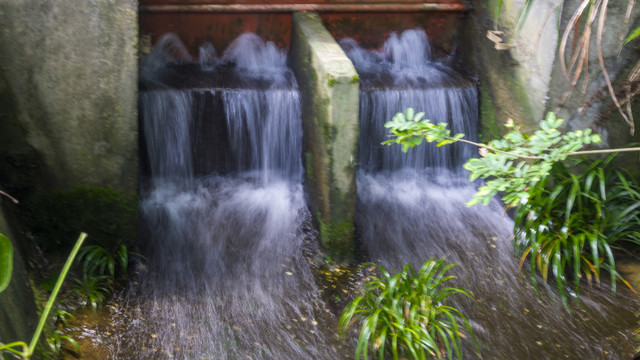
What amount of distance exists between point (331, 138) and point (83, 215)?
169cm

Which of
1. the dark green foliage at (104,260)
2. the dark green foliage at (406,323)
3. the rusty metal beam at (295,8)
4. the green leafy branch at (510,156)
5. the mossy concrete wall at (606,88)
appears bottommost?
the dark green foliage at (406,323)

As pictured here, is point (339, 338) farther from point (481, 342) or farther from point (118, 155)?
point (118, 155)

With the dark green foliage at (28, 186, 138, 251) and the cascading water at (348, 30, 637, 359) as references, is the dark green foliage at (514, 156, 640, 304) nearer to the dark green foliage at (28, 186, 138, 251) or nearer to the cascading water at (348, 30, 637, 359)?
the cascading water at (348, 30, 637, 359)

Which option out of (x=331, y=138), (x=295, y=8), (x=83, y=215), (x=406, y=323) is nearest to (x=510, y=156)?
(x=406, y=323)

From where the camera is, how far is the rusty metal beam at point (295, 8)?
493cm

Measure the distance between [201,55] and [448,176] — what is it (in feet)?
7.93

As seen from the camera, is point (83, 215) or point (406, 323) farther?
point (83, 215)

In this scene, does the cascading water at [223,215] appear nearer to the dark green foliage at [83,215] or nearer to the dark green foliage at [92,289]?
the dark green foliage at [92,289]

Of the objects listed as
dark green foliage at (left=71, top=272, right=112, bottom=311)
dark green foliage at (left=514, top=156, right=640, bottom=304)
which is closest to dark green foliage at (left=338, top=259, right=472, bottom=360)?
dark green foliage at (left=514, top=156, right=640, bottom=304)

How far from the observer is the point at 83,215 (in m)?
3.79

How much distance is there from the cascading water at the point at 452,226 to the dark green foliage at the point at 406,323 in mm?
306

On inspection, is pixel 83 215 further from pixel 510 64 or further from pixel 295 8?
pixel 510 64

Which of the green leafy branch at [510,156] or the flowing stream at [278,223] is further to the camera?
the flowing stream at [278,223]

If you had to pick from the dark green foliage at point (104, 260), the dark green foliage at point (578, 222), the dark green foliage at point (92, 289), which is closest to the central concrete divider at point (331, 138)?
the dark green foliage at point (578, 222)
